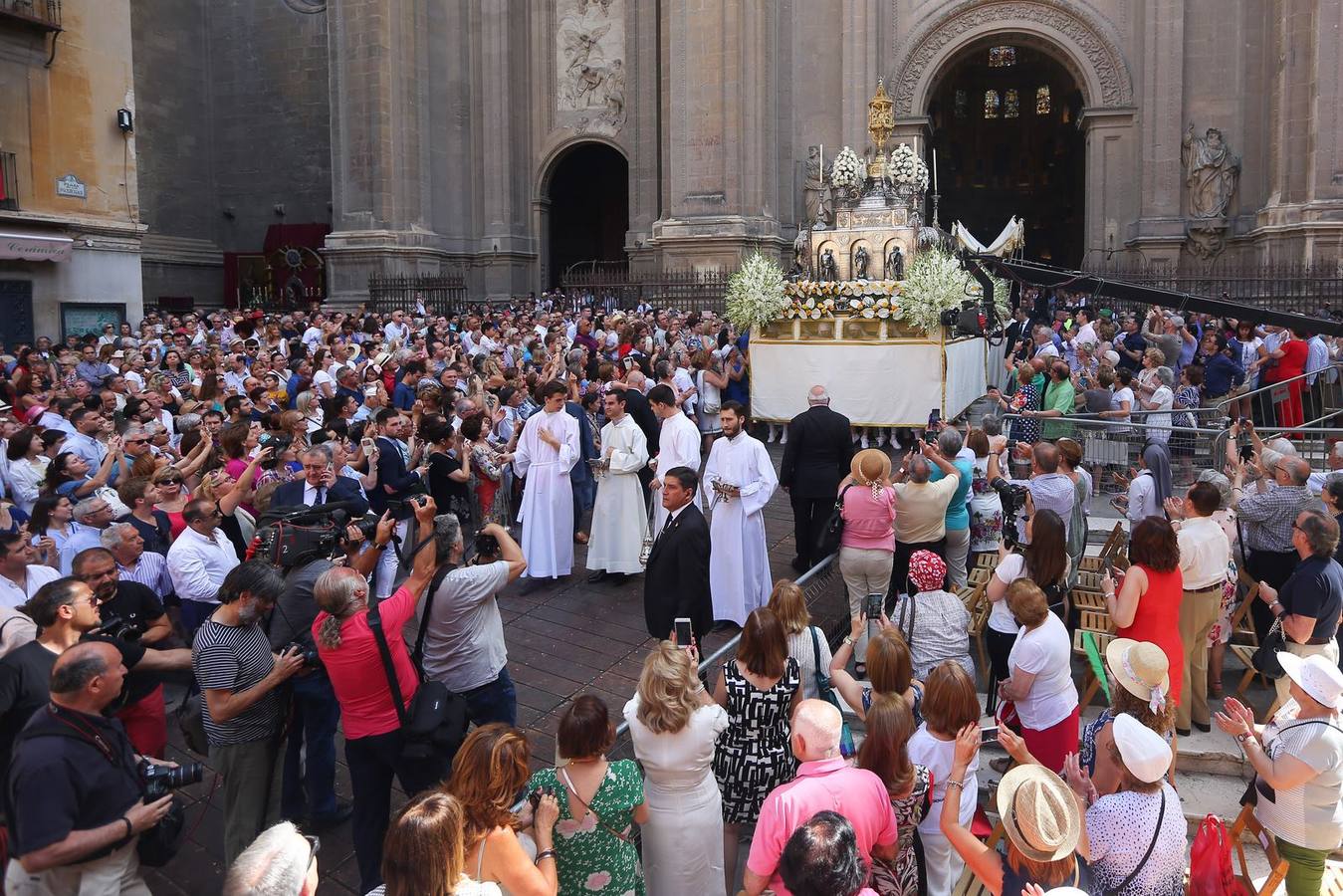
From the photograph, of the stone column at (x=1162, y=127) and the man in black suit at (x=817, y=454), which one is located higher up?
the stone column at (x=1162, y=127)

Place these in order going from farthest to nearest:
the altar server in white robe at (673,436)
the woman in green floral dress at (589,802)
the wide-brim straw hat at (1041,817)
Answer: the altar server in white robe at (673,436), the woman in green floral dress at (589,802), the wide-brim straw hat at (1041,817)

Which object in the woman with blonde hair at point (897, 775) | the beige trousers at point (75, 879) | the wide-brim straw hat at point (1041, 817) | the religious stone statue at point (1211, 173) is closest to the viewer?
the wide-brim straw hat at point (1041, 817)

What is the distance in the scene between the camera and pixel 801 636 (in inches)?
215

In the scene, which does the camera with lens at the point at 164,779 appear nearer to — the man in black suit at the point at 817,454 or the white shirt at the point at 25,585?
the white shirt at the point at 25,585

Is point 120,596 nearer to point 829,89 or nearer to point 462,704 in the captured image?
point 462,704

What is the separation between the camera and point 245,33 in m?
31.7

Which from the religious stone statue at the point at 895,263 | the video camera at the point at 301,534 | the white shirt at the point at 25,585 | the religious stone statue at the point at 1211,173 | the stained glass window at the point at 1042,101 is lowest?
the white shirt at the point at 25,585

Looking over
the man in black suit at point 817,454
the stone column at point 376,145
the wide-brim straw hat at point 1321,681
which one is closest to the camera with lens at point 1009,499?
the man in black suit at point 817,454

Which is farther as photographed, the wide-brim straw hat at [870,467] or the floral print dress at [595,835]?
the wide-brim straw hat at [870,467]

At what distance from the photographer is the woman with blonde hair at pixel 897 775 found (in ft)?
14.0

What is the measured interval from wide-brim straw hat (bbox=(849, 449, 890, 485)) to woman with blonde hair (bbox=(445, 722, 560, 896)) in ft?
14.3

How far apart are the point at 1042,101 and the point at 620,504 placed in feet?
127

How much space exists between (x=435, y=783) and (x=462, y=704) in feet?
1.90

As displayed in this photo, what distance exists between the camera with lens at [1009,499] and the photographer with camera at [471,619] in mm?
4307
